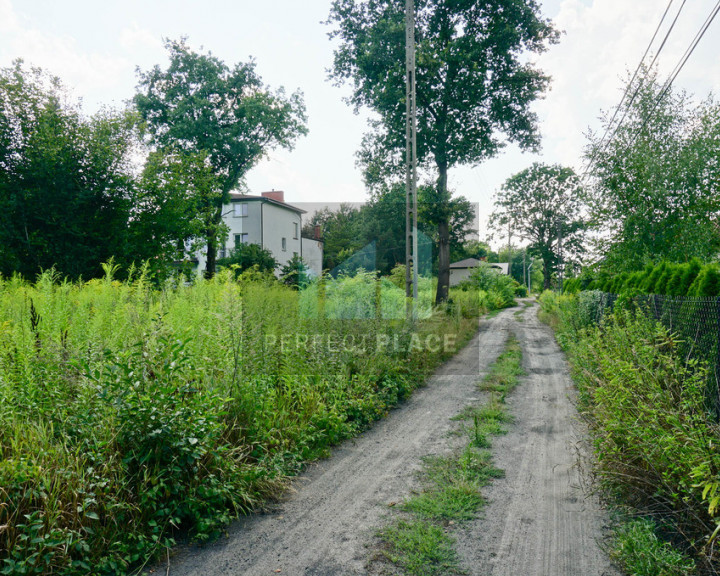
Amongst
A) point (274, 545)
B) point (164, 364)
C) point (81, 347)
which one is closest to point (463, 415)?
point (274, 545)

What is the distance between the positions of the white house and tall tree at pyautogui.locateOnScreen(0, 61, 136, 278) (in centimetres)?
1938

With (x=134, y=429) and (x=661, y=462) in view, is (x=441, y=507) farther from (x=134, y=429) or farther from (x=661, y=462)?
(x=134, y=429)

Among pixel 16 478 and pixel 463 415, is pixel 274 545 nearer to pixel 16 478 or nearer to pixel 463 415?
pixel 16 478

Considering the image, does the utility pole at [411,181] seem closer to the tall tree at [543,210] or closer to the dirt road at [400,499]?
the dirt road at [400,499]

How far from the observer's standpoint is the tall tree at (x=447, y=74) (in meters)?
16.8

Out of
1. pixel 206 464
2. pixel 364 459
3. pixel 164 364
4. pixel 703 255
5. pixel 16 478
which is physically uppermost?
pixel 703 255

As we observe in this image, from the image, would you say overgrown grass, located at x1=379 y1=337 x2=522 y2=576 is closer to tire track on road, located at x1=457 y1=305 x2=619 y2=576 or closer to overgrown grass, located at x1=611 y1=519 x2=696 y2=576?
tire track on road, located at x1=457 y1=305 x2=619 y2=576

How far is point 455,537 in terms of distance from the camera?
316 cm

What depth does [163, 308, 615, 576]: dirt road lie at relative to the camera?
285 cm

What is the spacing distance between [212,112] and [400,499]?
25.1 meters

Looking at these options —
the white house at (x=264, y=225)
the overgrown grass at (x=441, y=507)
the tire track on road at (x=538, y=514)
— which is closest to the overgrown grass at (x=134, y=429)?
the overgrown grass at (x=441, y=507)

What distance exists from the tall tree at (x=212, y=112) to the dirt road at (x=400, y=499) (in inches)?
793

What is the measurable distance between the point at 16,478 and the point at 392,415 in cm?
458

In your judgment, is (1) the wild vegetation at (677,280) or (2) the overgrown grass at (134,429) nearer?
(2) the overgrown grass at (134,429)
